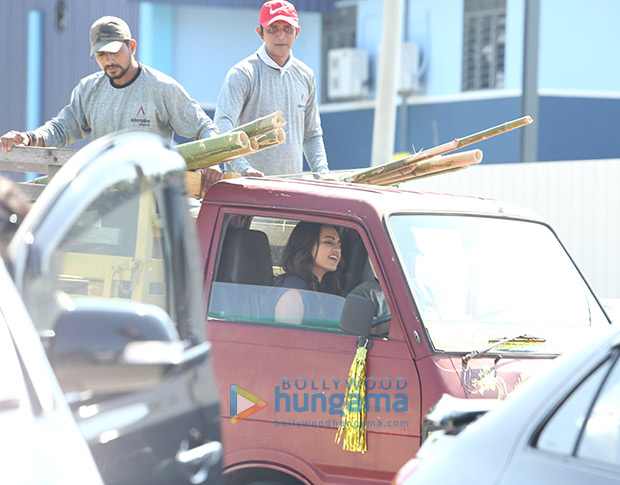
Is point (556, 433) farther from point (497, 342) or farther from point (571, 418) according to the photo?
point (497, 342)

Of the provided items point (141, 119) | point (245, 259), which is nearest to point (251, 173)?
point (245, 259)

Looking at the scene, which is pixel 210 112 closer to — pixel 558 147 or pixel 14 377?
pixel 558 147

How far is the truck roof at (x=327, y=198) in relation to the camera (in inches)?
176

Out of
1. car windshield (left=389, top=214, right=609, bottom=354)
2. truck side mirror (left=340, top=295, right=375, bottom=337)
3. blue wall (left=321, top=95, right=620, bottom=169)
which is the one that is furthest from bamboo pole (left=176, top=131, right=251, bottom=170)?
blue wall (left=321, top=95, right=620, bottom=169)

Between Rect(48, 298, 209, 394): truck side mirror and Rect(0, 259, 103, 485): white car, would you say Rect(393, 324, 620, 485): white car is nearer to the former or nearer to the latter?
Rect(48, 298, 209, 394): truck side mirror

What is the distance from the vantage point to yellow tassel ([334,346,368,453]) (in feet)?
13.6

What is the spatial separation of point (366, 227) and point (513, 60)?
703 inches

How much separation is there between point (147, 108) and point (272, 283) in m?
1.69

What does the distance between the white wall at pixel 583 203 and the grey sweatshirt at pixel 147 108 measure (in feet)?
27.8

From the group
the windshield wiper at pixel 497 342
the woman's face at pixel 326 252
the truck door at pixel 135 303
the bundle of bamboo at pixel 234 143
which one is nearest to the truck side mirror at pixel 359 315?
the windshield wiper at pixel 497 342

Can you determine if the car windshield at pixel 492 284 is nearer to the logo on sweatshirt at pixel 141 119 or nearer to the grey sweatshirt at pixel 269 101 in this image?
the grey sweatshirt at pixel 269 101

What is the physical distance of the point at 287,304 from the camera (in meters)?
4.44

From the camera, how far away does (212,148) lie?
476 cm

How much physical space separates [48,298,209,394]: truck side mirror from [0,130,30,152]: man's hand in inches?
138
